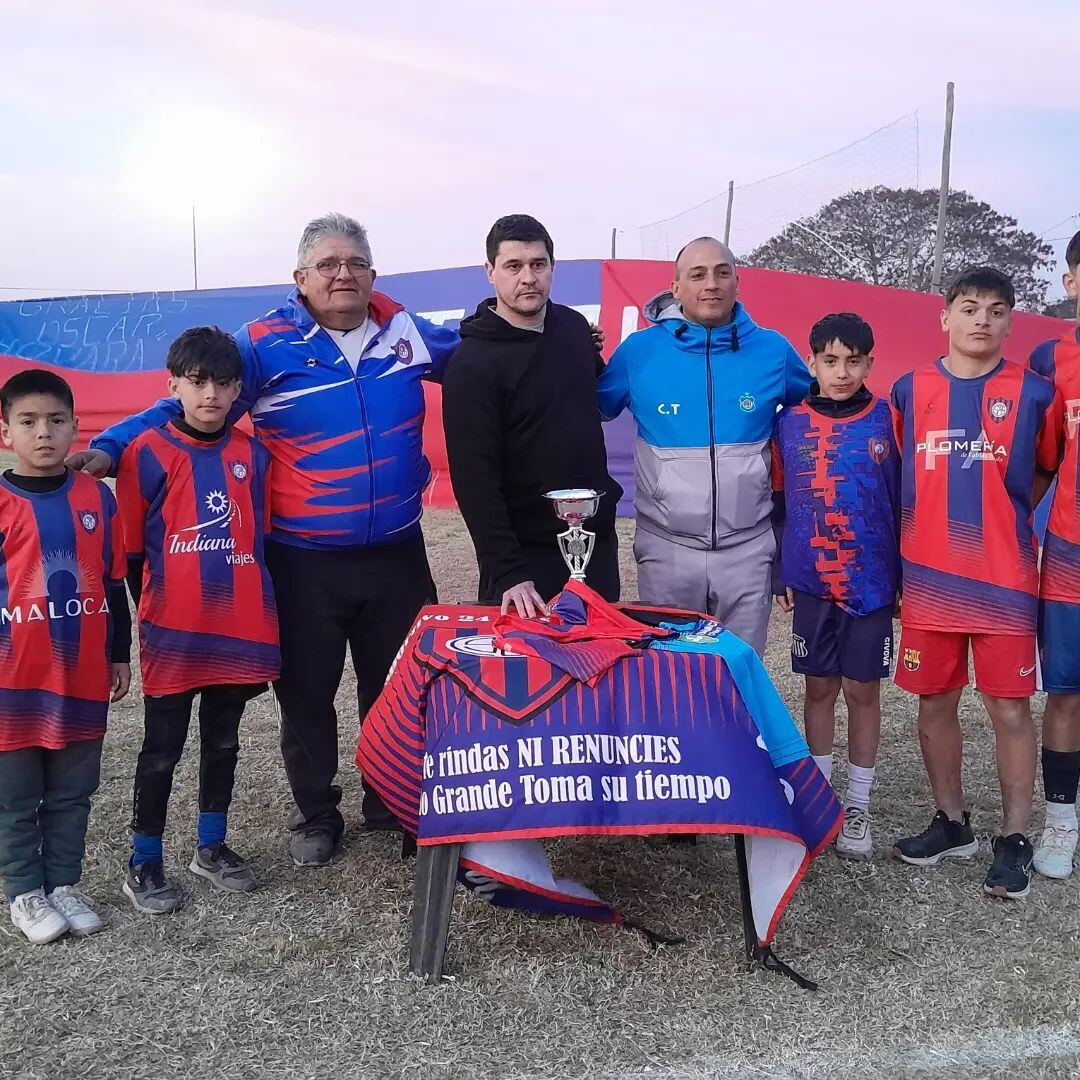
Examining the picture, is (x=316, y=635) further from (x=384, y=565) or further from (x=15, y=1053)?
(x=15, y=1053)

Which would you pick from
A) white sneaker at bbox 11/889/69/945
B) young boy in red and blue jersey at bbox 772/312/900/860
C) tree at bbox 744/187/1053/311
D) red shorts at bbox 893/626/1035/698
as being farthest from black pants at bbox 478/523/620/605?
tree at bbox 744/187/1053/311

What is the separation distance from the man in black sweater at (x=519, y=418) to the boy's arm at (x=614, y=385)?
14cm

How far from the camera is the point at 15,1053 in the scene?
235 centimetres

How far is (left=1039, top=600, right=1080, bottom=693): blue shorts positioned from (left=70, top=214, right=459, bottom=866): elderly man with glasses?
191cm

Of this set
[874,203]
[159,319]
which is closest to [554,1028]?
[159,319]

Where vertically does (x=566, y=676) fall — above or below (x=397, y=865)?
above

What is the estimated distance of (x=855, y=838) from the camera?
3400 millimetres

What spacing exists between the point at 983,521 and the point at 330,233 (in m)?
2.09

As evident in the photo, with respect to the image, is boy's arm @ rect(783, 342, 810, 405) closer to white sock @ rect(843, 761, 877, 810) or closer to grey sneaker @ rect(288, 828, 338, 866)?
white sock @ rect(843, 761, 877, 810)

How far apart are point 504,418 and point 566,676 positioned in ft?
3.08

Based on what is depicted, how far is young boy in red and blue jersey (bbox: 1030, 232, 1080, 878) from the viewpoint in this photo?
10.2 feet

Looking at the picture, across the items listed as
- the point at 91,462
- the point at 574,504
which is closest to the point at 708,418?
the point at 574,504

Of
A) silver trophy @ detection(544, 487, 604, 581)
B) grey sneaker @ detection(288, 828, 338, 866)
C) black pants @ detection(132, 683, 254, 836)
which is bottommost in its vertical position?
grey sneaker @ detection(288, 828, 338, 866)

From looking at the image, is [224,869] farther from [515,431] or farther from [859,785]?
[859,785]
